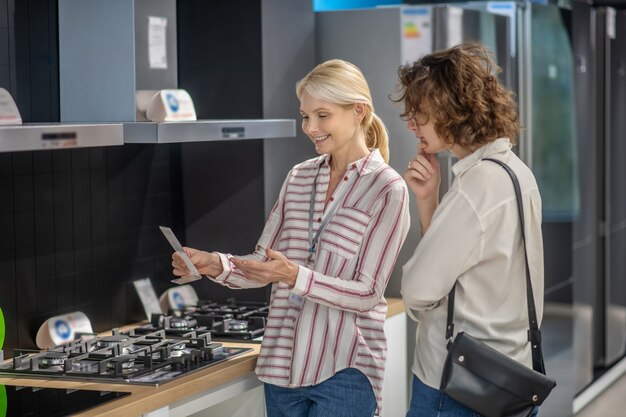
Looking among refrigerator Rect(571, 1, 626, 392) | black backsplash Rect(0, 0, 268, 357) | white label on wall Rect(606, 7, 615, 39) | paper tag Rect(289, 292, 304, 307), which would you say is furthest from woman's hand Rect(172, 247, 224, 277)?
white label on wall Rect(606, 7, 615, 39)

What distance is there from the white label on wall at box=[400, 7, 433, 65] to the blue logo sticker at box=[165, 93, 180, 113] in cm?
110

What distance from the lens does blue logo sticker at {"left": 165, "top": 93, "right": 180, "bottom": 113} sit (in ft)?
10.6

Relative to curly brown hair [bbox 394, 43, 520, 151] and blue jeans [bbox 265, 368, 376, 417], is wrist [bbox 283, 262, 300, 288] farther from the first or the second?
curly brown hair [bbox 394, 43, 520, 151]

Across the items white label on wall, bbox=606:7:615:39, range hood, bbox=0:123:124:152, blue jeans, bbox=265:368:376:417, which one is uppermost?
white label on wall, bbox=606:7:615:39

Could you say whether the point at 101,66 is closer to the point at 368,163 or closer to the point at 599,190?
the point at 368,163

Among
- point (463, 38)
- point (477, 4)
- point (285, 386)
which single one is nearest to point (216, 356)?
point (285, 386)

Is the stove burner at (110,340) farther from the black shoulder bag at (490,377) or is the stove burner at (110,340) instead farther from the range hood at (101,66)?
the black shoulder bag at (490,377)

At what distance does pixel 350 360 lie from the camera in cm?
272

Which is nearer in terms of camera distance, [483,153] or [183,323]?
[483,153]

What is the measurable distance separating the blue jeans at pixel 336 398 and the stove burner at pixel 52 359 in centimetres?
67

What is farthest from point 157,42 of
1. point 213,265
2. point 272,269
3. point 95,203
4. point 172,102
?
point 272,269

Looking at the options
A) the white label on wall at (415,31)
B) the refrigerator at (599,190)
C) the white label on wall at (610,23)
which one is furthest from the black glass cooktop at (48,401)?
the white label on wall at (610,23)

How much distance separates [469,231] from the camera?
2.29m

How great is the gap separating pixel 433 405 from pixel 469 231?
1.32 ft
